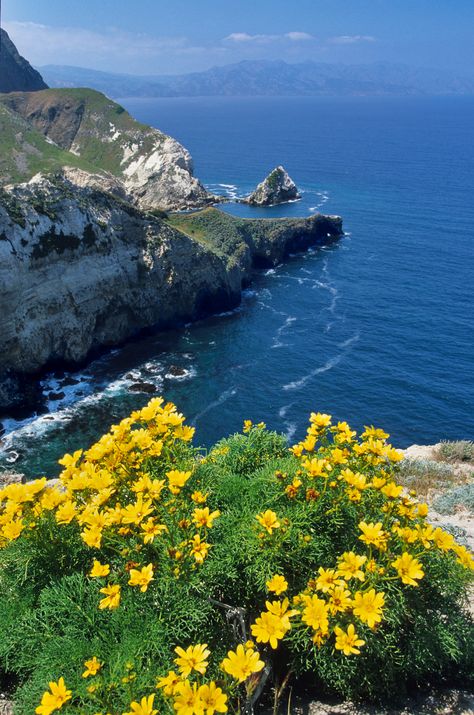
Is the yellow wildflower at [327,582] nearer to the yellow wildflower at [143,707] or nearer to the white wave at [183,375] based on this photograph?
the yellow wildflower at [143,707]

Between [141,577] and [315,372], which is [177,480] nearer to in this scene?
[141,577]

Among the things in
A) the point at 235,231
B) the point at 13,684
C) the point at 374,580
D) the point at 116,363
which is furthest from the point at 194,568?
the point at 235,231

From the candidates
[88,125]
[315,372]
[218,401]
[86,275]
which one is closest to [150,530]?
[218,401]

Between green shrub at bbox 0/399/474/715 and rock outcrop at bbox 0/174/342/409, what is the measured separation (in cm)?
4253

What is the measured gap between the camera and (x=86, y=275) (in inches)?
2170

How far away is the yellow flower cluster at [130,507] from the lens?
6.88m

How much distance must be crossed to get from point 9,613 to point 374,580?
4.95 m

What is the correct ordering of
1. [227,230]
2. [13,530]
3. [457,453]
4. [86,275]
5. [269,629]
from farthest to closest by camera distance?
[227,230], [86,275], [457,453], [13,530], [269,629]

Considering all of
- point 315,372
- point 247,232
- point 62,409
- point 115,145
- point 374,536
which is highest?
point 115,145

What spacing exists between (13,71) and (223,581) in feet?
648

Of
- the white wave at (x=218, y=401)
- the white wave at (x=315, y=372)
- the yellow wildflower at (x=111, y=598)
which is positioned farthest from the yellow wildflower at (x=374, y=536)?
the white wave at (x=315, y=372)

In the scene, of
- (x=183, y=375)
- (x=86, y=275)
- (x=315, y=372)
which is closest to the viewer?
(x=183, y=375)

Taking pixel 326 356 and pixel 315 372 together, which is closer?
pixel 315 372

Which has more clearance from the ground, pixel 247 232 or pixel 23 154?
pixel 23 154
